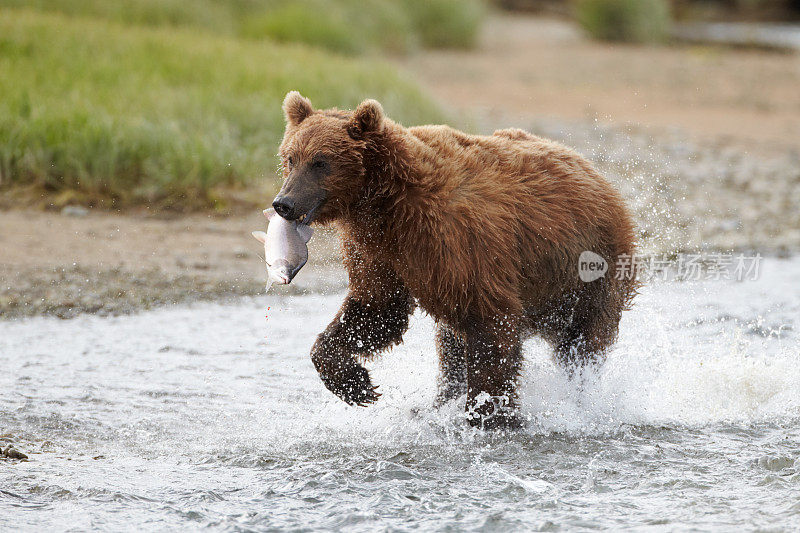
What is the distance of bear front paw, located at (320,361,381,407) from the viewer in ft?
16.0

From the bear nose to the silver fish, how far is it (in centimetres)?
7

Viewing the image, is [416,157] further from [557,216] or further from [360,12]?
[360,12]

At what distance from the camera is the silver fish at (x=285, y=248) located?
4.21 metres

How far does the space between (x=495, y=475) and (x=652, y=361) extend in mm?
1891

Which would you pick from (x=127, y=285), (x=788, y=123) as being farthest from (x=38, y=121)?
(x=788, y=123)

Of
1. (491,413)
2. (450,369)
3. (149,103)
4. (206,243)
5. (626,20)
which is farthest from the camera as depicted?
(626,20)

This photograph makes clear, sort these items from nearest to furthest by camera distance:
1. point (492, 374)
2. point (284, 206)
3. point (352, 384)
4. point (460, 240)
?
1. point (284, 206)
2. point (460, 240)
3. point (492, 374)
4. point (352, 384)

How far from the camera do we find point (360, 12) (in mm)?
20719

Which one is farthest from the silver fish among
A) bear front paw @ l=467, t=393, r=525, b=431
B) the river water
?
bear front paw @ l=467, t=393, r=525, b=431

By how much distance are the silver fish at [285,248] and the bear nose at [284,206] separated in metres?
0.07

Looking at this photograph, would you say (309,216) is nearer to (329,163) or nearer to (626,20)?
(329,163)

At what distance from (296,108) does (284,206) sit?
606 mm

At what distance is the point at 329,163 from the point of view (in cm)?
426

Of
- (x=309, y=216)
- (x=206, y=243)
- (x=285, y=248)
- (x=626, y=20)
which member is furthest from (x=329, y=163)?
(x=626, y=20)
